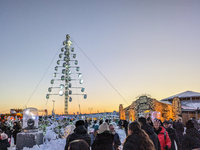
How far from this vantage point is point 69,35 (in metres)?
23.0

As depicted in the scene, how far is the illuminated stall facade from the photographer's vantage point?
85.8ft

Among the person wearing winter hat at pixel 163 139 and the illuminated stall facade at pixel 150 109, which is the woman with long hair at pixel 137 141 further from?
the illuminated stall facade at pixel 150 109

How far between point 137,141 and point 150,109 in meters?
26.9

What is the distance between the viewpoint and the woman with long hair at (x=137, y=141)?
3.06 m

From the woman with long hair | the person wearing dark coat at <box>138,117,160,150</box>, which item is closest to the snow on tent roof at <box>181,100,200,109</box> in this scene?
the person wearing dark coat at <box>138,117,160,150</box>

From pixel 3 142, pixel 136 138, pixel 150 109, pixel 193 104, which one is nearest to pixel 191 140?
pixel 136 138

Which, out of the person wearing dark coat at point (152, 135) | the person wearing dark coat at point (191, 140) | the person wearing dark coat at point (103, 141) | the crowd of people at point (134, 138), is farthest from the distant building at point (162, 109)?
the person wearing dark coat at point (103, 141)

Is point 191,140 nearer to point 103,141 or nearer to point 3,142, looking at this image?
point 103,141

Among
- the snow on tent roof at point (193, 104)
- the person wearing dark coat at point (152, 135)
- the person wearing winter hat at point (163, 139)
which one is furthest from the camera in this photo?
the snow on tent roof at point (193, 104)

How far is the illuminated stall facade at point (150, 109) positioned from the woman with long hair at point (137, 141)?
73.5 ft

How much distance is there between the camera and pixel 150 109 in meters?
28.4

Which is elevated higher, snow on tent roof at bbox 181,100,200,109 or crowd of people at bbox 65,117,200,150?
crowd of people at bbox 65,117,200,150

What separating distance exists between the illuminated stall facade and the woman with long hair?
22404 mm

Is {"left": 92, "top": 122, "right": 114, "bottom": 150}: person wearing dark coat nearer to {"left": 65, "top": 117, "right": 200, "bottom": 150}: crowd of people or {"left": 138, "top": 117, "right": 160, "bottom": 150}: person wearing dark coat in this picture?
{"left": 65, "top": 117, "right": 200, "bottom": 150}: crowd of people
